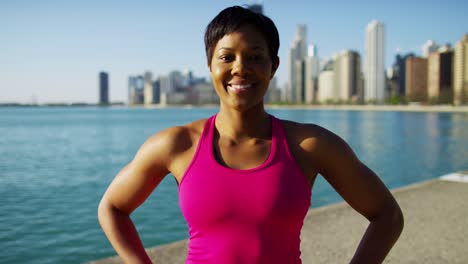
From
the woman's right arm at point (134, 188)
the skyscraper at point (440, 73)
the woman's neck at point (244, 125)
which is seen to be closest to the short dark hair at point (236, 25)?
the woman's neck at point (244, 125)

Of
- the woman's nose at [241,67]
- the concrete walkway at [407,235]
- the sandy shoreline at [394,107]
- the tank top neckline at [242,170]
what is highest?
the woman's nose at [241,67]

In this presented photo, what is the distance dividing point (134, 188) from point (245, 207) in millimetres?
472

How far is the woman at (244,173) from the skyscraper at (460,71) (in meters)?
137

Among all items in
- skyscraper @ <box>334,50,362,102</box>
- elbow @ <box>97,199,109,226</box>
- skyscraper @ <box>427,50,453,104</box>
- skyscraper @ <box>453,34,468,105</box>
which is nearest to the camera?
elbow @ <box>97,199,109,226</box>

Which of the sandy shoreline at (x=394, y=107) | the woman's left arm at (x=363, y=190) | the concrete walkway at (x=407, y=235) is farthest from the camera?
the sandy shoreline at (x=394, y=107)

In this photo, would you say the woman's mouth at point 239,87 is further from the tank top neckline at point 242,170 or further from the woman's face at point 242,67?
the tank top neckline at point 242,170

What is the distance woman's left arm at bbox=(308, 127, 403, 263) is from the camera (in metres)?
1.61

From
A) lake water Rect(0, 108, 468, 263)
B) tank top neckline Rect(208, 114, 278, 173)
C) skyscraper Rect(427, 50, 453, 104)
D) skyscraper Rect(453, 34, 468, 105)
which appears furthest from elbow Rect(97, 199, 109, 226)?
skyscraper Rect(427, 50, 453, 104)

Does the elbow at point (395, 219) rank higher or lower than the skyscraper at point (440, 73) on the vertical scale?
lower

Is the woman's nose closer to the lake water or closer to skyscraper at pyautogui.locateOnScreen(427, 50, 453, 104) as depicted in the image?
the lake water

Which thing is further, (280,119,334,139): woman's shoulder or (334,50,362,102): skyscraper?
(334,50,362,102): skyscraper

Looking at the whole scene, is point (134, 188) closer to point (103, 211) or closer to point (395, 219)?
point (103, 211)

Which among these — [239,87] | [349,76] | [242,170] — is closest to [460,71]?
[349,76]

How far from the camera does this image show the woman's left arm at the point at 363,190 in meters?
1.61
